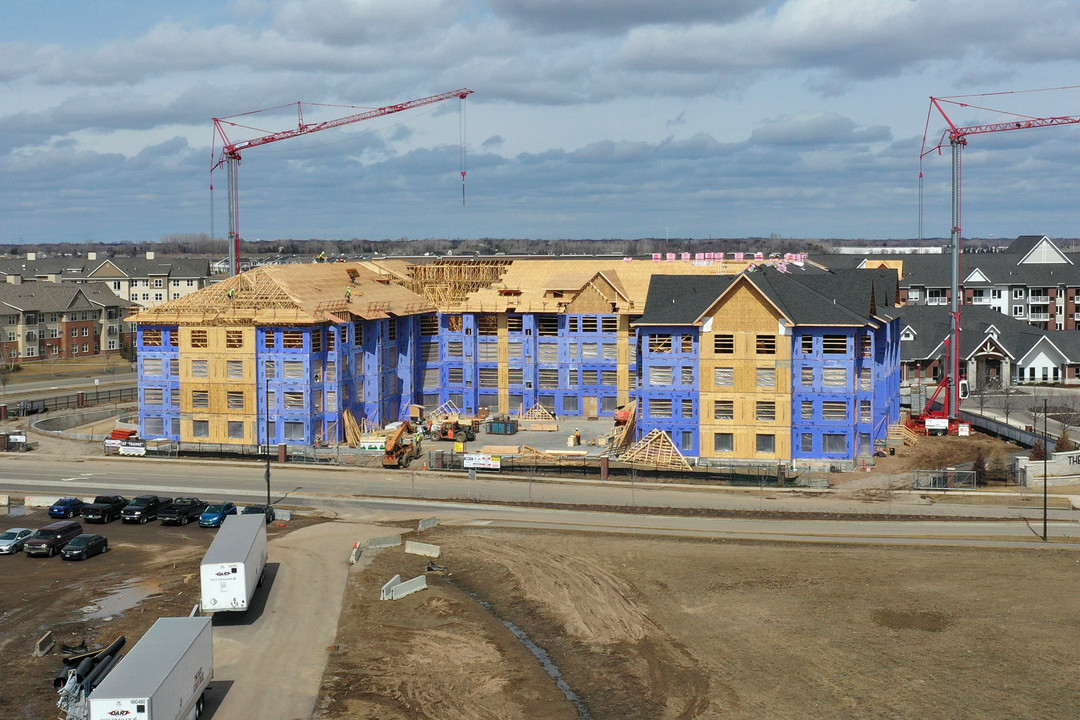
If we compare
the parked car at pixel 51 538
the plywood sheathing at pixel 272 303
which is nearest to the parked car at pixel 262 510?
the parked car at pixel 51 538

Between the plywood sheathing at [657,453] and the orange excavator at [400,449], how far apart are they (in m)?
16.1

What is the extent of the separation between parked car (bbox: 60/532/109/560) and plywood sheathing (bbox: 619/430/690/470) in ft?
123

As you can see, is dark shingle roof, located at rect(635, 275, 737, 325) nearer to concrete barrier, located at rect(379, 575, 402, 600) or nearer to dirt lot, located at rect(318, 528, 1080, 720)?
dirt lot, located at rect(318, 528, 1080, 720)

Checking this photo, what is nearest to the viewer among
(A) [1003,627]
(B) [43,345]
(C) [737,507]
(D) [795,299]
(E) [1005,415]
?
(A) [1003,627]

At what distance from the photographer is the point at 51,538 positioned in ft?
219

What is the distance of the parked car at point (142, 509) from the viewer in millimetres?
73750

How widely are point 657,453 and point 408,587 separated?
117 ft

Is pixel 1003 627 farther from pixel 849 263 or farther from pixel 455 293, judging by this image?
pixel 849 263

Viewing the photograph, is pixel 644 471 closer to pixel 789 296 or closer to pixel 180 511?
pixel 789 296

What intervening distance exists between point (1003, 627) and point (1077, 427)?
6013cm

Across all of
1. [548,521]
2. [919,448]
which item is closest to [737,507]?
[548,521]

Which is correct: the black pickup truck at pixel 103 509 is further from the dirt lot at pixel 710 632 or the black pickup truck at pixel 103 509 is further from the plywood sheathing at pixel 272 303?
the plywood sheathing at pixel 272 303

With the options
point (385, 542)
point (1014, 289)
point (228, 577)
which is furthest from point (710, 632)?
point (1014, 289)

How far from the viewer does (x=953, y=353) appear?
111m
